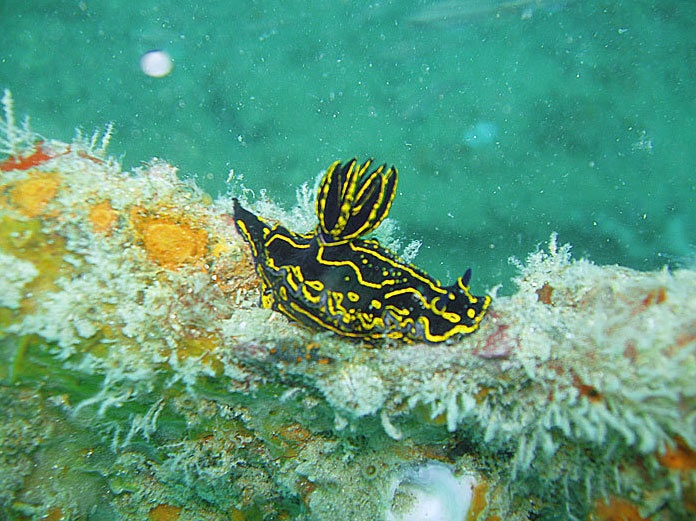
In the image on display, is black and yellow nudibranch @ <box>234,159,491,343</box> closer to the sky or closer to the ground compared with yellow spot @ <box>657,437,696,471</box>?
closer to the sky

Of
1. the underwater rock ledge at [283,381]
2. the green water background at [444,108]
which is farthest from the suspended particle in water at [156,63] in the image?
the underwater rock ledge at [283,381]

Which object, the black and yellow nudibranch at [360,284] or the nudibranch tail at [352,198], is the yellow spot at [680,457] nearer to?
the black and yellow nudibranch at [360,284]

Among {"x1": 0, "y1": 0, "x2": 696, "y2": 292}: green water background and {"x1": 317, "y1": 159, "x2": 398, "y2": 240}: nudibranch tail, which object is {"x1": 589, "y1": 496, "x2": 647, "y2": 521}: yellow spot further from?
{"x1": 0, "y1": 0, "x2": 696, "y2": 292}: green water background

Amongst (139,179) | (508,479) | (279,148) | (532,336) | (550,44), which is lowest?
(508,479)

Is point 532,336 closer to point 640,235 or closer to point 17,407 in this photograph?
point 17,407

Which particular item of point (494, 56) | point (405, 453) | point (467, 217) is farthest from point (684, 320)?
point (494, 56)

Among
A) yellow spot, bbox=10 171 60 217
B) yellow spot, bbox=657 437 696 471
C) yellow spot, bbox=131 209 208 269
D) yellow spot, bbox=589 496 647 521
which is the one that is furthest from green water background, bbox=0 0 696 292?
yellow spot, bbox=657 437 696 471
